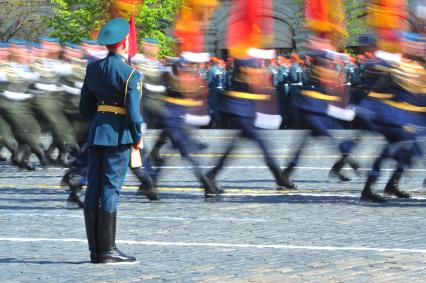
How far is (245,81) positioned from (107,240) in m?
4.89

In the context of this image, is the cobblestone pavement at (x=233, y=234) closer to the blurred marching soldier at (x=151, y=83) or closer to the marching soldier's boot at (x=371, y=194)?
the marching soldier's boot at (x=371, y=194)

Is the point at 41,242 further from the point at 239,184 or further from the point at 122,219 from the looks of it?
the point at 239,184

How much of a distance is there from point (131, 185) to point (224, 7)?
29.0m

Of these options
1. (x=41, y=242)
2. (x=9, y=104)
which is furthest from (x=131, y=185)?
(x=41, y=242)

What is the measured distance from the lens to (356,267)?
8.04m

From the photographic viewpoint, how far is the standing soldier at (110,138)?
8406 mm

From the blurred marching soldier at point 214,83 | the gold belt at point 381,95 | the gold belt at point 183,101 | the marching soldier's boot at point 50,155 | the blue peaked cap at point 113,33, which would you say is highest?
the blue peaked cap at point 113,33

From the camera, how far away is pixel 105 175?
8430mm

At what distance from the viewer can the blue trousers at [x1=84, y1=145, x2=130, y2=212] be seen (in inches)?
331

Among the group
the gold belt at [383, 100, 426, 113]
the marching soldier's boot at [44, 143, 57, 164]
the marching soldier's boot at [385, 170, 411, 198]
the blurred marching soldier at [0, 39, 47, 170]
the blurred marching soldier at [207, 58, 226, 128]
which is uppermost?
the gold belt at [383, 100, 426, 113]

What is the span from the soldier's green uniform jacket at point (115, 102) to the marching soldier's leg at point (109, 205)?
0.11 meters

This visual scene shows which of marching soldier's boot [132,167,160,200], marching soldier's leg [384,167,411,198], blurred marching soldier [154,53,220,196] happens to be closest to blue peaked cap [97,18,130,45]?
marching soldier's boot [132,167,160,200]

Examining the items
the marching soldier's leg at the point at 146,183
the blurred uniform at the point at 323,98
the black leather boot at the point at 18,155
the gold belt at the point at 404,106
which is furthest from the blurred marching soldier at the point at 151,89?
the black leather boot at the point at 18,155

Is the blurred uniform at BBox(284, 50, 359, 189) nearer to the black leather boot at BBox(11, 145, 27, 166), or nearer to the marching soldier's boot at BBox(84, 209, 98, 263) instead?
the marching soldier's boot at BBox(84, 209, 98, 263)
